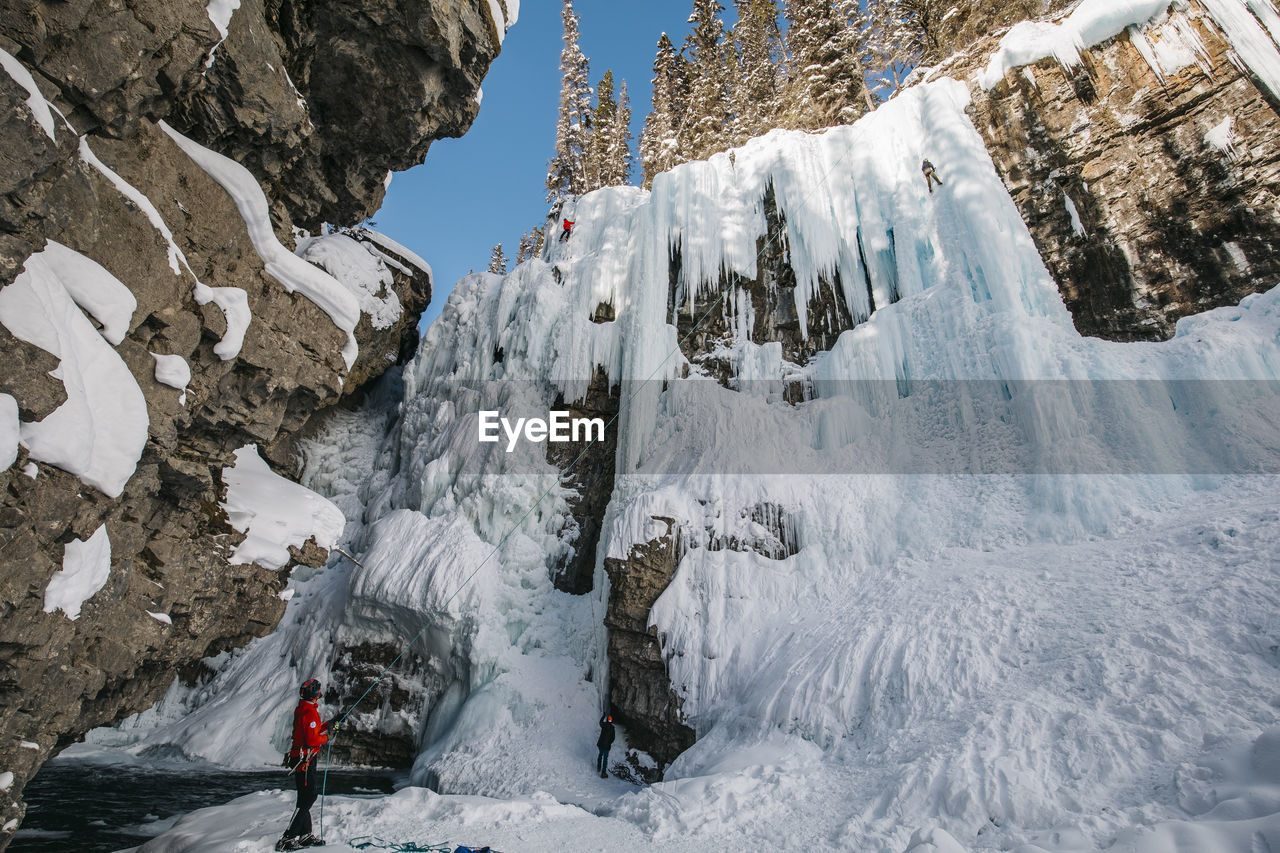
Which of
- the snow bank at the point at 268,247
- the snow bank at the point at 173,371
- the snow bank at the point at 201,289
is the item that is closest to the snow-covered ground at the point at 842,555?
the snow bank at the point at 173,371

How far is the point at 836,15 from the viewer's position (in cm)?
1981

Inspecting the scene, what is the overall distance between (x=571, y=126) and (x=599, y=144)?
5.79 ft

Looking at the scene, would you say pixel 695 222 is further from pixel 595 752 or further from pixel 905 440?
pixel 595 752

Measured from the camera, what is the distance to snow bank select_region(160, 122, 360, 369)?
252 inches

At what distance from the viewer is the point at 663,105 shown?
27.9 metres

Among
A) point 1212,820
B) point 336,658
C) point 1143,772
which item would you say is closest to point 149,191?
point 1212,820

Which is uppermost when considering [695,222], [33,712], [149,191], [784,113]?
[784,113]

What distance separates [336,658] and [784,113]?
77.5 feet

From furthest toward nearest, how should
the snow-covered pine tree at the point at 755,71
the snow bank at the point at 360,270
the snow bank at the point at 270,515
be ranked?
the snow-covered pine tree at the point at 755,71 < the snow bank at the point at 360,270 < the snow bank at the point at 270,515

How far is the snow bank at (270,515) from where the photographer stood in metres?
8.50

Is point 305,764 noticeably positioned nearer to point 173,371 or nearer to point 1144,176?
point 173,371

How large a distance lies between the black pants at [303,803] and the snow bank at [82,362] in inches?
117

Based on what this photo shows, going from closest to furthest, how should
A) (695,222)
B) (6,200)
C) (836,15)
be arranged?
(6,200), (695,222), (836,15)

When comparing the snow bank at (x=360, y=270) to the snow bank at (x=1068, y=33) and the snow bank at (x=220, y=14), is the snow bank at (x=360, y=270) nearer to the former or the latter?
the snow bank at (x=220, y=14)
